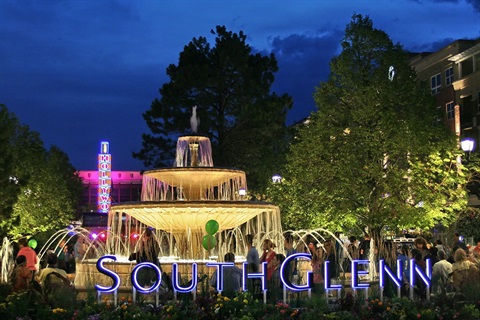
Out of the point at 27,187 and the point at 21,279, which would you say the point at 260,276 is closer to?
the point at 21,279

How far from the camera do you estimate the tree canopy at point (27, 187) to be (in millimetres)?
39219

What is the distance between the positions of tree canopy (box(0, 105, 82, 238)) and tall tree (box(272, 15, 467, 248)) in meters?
13.8

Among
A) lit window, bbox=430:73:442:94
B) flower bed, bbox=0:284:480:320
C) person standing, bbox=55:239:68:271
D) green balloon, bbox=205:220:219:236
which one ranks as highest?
lit window, bbox=430:73:442:94

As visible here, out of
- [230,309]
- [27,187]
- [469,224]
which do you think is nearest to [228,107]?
[27,187]

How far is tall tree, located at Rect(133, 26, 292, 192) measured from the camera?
170ft

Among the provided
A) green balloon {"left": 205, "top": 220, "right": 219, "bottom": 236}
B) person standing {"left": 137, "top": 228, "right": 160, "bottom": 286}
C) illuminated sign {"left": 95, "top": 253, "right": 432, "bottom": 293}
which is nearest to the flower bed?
illuminated sign {"left": 95, "top": 253, "right": 432, "bottom": 293}

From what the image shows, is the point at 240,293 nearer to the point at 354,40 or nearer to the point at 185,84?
the point at 354,40

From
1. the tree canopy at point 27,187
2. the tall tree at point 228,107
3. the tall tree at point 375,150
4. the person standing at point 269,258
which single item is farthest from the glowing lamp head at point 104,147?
the person standing at point 269,258

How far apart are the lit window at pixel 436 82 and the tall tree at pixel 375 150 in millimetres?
24308

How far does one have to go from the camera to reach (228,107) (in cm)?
5319

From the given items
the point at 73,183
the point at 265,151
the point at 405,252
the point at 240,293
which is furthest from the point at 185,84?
the point at 73,183

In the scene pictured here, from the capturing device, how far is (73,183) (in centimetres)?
10094

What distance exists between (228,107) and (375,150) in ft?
66.6

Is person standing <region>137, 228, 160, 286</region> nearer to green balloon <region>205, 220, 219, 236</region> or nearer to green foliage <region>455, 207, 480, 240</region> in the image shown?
green balloon <region>205, 220, 219, 236</region>
